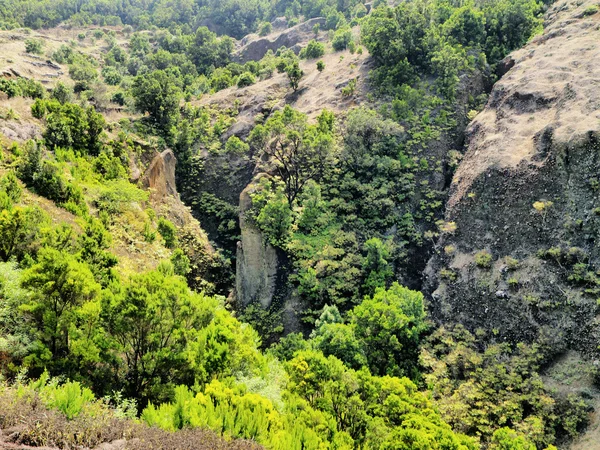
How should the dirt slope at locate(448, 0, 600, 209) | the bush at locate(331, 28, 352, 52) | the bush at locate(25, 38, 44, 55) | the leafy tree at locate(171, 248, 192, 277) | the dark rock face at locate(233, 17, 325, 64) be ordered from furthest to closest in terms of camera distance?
the dark rock face at locate(233, 17, 325, 64) → the bush at locate(331, 28, 352, 52) → the bush at locate(25, 38, 44, 55) → the dirt slope at locate(448, 0, 600, 209) → the leafy tree at locate(171, 248, 192, 277)

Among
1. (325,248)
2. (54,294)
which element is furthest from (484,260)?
(54,294)

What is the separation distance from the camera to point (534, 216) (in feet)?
82.1

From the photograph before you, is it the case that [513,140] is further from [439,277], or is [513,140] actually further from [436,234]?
[439,277]

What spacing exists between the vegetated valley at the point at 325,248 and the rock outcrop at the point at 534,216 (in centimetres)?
14

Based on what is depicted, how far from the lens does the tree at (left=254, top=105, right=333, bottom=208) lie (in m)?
32.5

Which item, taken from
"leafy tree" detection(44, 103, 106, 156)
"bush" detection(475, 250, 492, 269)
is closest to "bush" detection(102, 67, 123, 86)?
"leafy tree" detection(44, 103, 106, 156)

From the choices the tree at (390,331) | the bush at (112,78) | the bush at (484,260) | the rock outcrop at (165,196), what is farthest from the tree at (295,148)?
the bush at (112,78)

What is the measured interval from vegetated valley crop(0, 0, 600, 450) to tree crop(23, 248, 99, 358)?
61 millimetres

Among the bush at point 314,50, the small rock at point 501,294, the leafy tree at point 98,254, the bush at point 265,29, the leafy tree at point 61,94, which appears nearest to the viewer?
the leafy tree at point 98,254

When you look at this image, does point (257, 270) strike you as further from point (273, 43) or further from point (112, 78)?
point (273, 43)

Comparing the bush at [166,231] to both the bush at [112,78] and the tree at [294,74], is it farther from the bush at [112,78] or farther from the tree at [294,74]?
the bush at [112,78]

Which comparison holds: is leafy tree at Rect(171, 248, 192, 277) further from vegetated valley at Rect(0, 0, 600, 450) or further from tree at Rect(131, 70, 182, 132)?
tree at Rect(131, 70, 182, 132)

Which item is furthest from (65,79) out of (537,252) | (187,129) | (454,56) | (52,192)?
(537,252)

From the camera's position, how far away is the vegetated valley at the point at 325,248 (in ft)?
41.5
